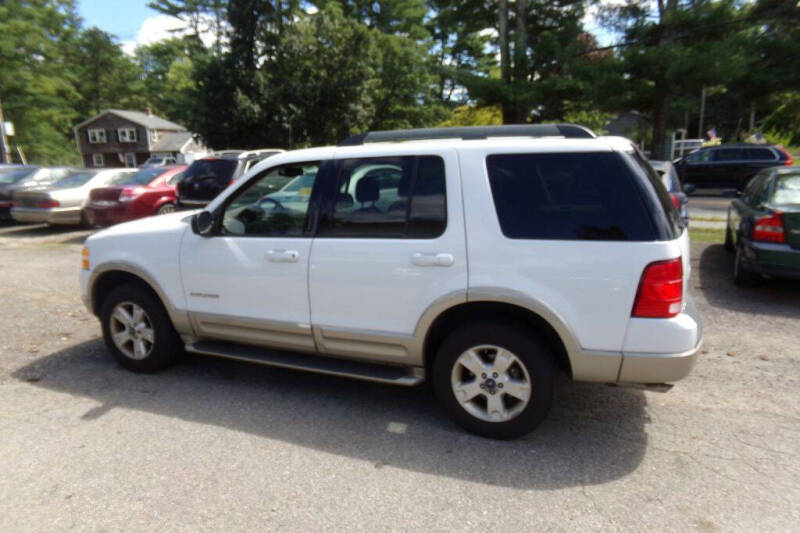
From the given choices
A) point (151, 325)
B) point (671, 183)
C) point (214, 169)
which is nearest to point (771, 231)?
point (671, 183)

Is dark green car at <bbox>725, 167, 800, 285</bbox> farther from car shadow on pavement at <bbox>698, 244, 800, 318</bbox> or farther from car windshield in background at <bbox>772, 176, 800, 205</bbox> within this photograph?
car shadow on pavement at <bbox>698, 244, 800, 318</bbox>

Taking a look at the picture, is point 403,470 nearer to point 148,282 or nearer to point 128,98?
point 148,282

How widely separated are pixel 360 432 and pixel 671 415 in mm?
2145

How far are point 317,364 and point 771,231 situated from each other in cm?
534

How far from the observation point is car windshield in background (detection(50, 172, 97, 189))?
12.5 metres

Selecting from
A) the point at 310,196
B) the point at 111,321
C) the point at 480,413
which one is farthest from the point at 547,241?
the point at 111,321

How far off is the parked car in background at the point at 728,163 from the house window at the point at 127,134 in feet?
195

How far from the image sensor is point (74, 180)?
1288 cm

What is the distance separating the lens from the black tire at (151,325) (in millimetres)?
4375

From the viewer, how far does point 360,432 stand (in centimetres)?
352

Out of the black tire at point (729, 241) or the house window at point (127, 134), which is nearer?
the black tire at point (729, 241)

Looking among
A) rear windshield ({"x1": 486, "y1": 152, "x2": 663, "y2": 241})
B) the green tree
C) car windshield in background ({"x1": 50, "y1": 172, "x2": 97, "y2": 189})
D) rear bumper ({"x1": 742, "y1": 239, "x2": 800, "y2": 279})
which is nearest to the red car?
car windshield in background ({"x1": 50, "y1": 172, "x2": 97, "y2": 189})

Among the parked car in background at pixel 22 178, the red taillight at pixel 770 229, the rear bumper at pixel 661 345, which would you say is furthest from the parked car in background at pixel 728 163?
the parked car in background at pixel 22 178

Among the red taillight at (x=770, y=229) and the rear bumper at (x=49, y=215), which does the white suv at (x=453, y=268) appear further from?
the rear bumper at (x=49, y=215)
